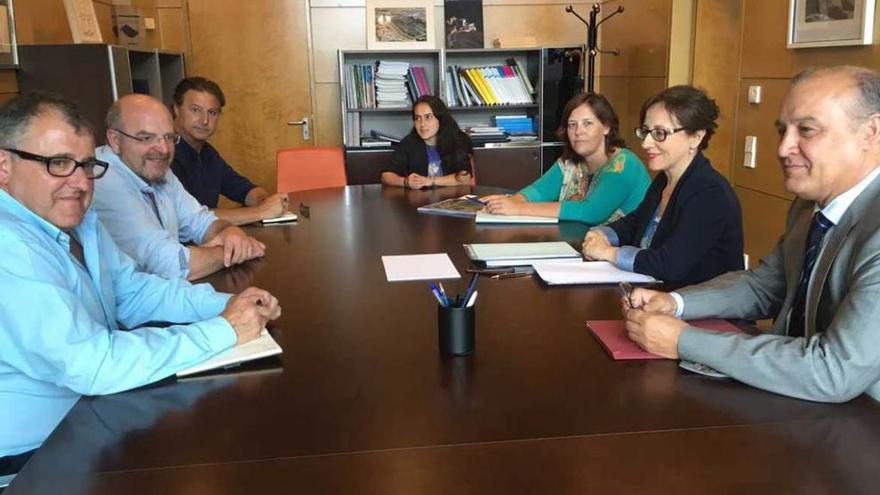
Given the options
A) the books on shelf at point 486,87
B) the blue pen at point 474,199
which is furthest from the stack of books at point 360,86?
the blue pen at point 474,199

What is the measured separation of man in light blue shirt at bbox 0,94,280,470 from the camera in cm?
130

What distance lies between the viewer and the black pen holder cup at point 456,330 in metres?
1.43

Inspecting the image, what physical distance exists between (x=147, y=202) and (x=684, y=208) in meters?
1.70

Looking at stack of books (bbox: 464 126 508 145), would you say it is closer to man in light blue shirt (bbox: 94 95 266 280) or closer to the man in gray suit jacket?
man in light blue shirt (bbox: 94 95 266 280)

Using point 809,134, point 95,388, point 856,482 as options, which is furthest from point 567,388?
point 95,388

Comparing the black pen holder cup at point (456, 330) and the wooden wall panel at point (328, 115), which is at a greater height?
the wooden wall panel at point (328, 115)

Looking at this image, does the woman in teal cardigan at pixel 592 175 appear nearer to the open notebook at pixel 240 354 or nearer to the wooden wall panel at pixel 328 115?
the open notebook at pixel 240 354

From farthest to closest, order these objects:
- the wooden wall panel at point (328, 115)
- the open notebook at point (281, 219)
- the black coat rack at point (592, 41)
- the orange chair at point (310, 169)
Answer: the wooden wall panel at point (328, 115), the black coat rack at point (592, 41), the orange chair at point (310, 169), the open notebook at point (281, 219)

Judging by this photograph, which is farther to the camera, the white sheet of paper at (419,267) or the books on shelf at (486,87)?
the books on shelf at (486,87)

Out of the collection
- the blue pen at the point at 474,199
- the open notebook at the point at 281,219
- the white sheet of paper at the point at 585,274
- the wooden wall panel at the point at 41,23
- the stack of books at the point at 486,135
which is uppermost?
the wooden wall panel at the point at 41,23

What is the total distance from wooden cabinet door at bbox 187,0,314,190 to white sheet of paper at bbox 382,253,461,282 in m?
3.53

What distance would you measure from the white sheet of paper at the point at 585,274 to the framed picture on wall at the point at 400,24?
11.6 feet

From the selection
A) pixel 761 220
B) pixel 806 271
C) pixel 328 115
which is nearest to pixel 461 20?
pixel 328 115

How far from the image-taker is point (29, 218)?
1456mm
